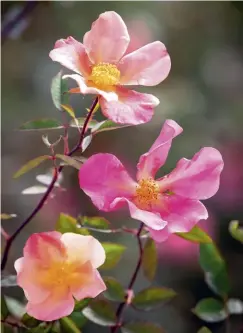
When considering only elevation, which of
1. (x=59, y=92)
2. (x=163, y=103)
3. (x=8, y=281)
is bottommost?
(x=163, y=103)

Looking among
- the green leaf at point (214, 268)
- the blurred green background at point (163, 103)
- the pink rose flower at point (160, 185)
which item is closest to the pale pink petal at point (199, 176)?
the pink rose flower at point (160, 185)

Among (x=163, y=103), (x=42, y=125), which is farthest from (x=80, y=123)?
(x=163, y=103)

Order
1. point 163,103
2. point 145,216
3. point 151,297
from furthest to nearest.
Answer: point 163,103 → point 151,297 → point 145,216

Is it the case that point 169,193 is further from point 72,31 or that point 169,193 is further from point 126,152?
point 72,31

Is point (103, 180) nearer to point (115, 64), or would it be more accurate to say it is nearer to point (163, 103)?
point (115, 64)

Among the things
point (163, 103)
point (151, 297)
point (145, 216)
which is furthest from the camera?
point (163, 103)

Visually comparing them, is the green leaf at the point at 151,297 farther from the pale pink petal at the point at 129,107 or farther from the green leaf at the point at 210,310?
the pale pink petal at the point at 129,107
